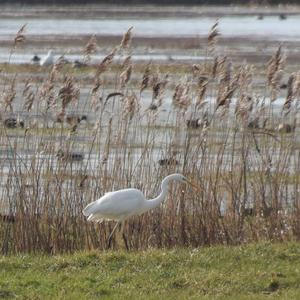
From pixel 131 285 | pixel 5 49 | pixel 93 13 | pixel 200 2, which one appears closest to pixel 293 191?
pixel 131 285

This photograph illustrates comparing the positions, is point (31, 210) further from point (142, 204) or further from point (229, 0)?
point (229, 0)

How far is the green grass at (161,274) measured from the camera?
8.80m

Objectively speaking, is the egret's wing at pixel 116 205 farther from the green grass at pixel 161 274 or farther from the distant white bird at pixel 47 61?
the distant white bird at pixel 47 61

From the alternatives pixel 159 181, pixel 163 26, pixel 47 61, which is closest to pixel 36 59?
pixel 47 61

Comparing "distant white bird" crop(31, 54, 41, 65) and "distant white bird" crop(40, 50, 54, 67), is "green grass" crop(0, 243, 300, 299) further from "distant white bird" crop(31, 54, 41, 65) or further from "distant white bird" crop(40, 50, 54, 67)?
"distant white bird" crop(31, 54, 41, 65)

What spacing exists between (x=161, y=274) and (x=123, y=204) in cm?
191

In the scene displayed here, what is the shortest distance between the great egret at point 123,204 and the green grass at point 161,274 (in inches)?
31.4

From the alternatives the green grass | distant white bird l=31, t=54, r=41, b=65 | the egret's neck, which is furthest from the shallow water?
the green grass

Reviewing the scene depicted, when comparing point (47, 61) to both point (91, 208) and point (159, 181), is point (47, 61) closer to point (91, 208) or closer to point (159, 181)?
point (159, 181)

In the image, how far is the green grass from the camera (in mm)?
8797

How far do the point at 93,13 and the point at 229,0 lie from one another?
9.34 meters

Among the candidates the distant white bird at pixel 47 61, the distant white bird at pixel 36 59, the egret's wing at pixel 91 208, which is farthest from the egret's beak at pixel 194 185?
the distant white bird at pixel 36 59

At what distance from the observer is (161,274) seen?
9.32 m

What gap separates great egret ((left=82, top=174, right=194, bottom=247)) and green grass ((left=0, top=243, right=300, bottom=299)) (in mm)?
799
